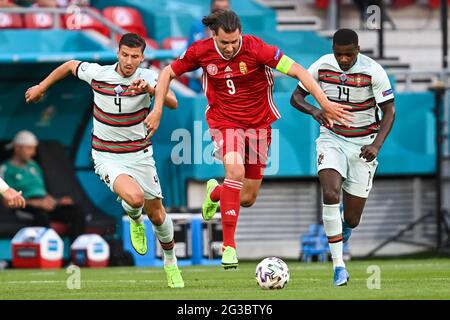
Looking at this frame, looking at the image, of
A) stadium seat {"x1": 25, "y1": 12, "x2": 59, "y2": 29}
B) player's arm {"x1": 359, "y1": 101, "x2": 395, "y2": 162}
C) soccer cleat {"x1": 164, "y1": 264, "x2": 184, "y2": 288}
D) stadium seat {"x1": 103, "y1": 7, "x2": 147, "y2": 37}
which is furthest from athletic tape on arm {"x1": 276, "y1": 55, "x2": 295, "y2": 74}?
stadium seat {"x1": 103, "y1": 7, "x2": 147, "y2": 37}

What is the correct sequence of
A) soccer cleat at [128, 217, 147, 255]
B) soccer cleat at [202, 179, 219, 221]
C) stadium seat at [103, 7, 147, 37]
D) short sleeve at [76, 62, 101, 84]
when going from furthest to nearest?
stadium seat at [103, 7, 147, 37] < soccer cleat at [202, 179, 219, 221] < soccer cleat at [128, 217, 147, 255] < short sleeve at [76, 62, 101, 84]

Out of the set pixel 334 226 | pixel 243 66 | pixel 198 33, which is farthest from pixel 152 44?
pixel 334 226

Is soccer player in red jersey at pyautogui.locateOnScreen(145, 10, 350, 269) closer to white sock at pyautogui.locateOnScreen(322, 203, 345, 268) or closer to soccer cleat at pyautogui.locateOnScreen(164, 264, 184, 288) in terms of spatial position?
soccer cleat at pyautogui.locateOnScreen(164, 264, 184, 288)

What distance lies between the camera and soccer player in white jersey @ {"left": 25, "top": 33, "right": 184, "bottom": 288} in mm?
13531

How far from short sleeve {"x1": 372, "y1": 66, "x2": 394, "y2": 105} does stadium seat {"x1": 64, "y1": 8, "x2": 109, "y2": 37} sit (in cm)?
889

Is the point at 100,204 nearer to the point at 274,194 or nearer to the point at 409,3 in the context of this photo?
the point at 274,194

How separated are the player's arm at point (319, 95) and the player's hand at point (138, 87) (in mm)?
1244

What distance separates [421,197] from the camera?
887 inches

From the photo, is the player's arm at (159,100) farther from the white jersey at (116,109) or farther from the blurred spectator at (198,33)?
the blurred spectator at (198,33)

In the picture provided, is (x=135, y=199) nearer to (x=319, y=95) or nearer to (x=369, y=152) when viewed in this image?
(x=319, y=95)

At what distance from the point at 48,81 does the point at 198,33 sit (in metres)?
7.56

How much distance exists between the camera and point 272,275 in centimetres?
1252

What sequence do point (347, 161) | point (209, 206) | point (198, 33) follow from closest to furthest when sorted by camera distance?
1. point (347, 161)
2. point (209, 206)
3. point (198, 33)

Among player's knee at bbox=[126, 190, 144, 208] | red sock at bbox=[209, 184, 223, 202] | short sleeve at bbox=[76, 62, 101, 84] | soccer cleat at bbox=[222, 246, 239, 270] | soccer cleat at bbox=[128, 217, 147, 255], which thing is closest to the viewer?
soccer cleat at bbox=[222, 246, 239, 270]
